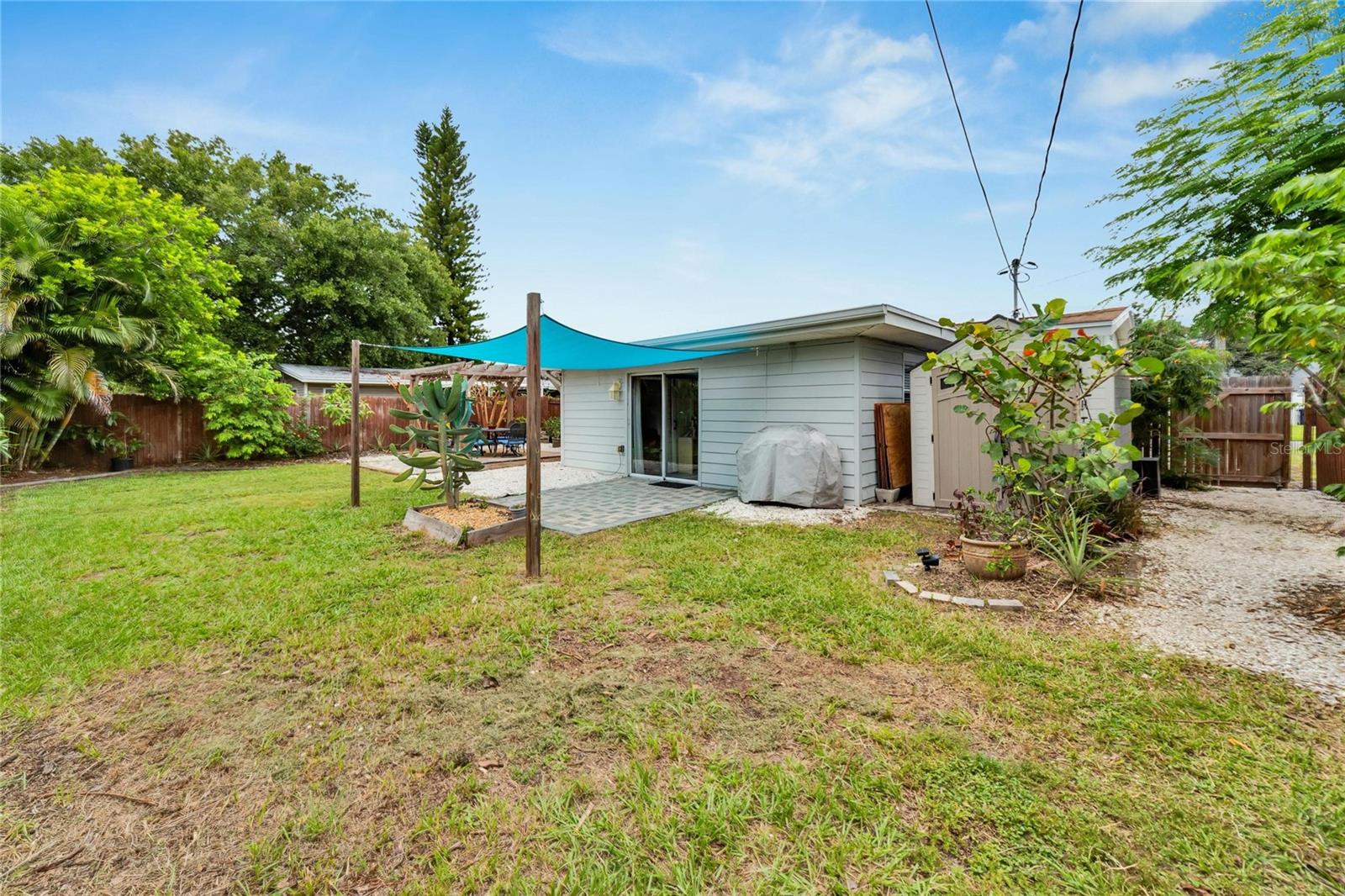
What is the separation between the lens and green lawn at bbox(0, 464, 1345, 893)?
1374 mm

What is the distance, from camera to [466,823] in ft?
4.98

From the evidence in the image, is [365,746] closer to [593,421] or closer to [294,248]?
[593,421]

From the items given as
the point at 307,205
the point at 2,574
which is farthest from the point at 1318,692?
the point at 307,205

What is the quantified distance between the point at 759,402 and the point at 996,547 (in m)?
4.10

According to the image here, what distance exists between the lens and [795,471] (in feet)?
20.5

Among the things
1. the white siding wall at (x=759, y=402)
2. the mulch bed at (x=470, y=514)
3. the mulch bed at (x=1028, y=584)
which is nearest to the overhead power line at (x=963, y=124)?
the white siding wall at (x=759, y=402)

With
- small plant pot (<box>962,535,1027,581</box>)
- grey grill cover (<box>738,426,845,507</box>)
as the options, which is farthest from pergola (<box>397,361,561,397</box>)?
small plant pot (<box>962,535,1027,581</box>)

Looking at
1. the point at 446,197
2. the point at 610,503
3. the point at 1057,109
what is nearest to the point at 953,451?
the point at 1057,109

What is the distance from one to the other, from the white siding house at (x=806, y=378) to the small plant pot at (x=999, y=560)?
2687 millimetres

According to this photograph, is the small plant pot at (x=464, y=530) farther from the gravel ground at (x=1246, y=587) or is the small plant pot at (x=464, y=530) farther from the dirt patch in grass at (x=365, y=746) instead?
the gravel ground at (x=1246, y=587)

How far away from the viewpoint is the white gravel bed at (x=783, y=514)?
554 centimetres

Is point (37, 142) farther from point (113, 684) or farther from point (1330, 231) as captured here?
point (1330, 231)

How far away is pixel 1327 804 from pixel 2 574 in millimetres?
7087

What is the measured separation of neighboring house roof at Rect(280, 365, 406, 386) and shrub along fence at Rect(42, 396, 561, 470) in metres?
3.12
